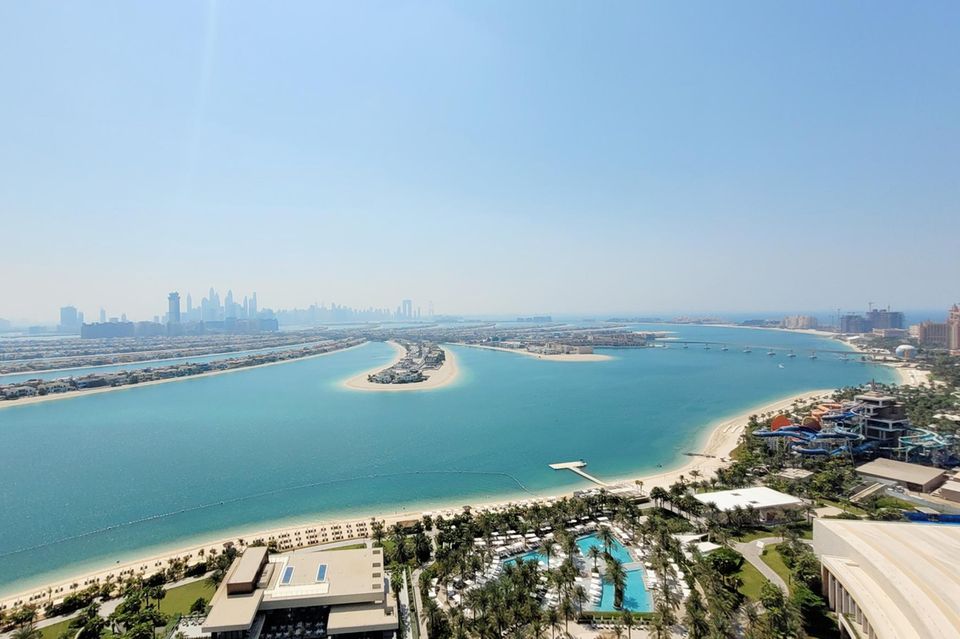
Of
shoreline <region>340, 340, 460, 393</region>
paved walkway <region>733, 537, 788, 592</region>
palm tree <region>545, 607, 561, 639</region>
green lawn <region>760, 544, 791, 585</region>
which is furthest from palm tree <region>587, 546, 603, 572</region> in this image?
shoreline <region>340, 340, 460, 393</region>

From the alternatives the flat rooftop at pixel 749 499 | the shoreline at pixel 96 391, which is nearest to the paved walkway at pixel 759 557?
the flat rooftop at pixel 749 499

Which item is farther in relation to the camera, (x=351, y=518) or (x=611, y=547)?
(x=351, y=518)

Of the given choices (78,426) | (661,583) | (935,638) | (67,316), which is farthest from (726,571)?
(67,316)

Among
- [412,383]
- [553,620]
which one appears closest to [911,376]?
[412,383]

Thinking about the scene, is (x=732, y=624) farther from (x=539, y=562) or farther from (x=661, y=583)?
(x=539, y=562)

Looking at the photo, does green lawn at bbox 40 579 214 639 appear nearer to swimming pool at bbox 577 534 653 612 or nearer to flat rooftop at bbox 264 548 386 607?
flat rooftop at bbox 264 548 386 607

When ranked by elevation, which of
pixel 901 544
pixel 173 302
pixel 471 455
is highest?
pixel 173 302

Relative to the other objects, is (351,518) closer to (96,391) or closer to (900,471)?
(900,471)
